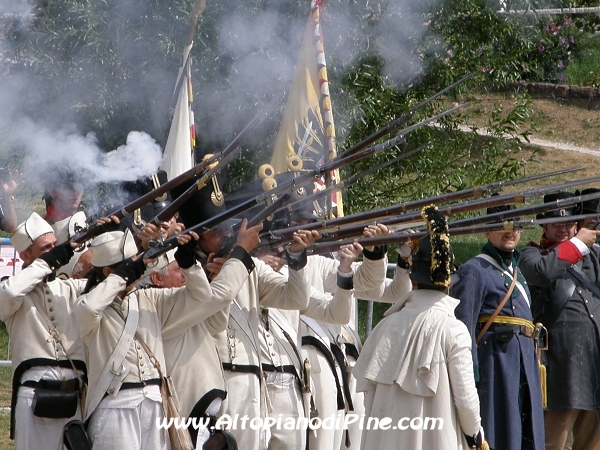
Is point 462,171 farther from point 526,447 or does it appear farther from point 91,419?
point 91,419

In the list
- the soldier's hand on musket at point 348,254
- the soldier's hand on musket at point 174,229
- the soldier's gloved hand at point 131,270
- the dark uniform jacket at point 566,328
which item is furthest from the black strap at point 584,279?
the soldier's gloved hand at point 131,270

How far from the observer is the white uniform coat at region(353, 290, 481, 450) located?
449 cm

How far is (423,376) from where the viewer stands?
450 centimetres

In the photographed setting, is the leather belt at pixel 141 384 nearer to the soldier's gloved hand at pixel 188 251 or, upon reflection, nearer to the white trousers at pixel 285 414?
the soldier's gloved hand at pixel 188 251

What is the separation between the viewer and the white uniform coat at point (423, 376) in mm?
4488

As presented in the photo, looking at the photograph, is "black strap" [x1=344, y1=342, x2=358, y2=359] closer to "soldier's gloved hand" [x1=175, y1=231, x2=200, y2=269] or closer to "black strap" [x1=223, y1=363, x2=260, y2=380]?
"black strap" [x1=223, y1=363, x2=260, y2=380]

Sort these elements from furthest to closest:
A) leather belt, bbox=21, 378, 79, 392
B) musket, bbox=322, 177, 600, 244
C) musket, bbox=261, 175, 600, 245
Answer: leather belt, bbox=21, 378, 79, 392, musket, bbox=261, 175, 600, 245, musket, bbox=322, 177, 600, 244

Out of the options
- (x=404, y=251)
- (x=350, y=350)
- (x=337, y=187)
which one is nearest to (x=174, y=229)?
(x=337, y=187)

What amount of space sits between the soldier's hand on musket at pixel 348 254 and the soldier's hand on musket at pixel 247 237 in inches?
16.6

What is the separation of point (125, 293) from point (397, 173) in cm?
471

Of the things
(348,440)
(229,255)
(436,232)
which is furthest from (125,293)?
(348,440)

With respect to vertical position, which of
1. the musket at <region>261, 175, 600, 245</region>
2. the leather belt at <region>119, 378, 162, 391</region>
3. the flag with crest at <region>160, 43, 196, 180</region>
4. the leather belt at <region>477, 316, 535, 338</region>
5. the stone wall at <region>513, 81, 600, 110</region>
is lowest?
the leather belt at <region>119, 378, 162, 391</region>

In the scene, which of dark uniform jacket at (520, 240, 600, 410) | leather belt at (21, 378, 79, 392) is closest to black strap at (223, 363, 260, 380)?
leather belt at (21, 378, 79, 392)

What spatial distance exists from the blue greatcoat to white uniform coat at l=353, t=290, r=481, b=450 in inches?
53.3
